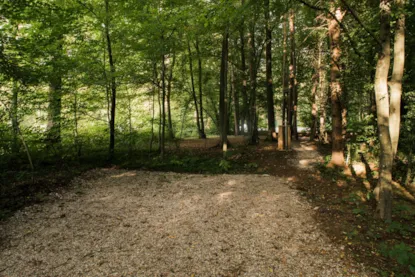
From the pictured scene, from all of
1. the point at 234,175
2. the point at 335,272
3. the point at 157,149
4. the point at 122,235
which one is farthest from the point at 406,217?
the point at 157,149

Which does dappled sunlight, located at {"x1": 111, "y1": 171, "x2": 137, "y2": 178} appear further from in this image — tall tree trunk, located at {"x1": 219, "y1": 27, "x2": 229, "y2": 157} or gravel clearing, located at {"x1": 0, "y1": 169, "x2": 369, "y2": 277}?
tall tree trunk, located at {"x1": 219, "y1": 27, "x2": 229, "y2": 157}

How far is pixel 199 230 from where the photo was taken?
511cm

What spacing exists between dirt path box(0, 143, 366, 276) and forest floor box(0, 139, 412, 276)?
2cm

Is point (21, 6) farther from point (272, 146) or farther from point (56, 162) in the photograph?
point (272, 146)

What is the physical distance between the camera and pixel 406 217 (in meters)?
5.04

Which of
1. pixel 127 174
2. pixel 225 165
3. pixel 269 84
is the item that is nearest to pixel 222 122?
pixel 225 165

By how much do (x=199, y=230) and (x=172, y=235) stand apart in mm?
591

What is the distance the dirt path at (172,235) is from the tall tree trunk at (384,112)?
5.14ft

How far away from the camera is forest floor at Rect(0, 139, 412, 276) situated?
3912mm

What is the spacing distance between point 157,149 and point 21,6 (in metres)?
7.66

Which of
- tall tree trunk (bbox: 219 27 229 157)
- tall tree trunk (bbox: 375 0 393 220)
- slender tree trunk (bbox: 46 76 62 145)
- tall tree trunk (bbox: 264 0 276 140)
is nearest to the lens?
tall tree trunk (bbox: 375 0 393 220)

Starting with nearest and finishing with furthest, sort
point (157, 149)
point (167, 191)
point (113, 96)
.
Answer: point (167, 191) < point (113, 96) < point (157, 149)

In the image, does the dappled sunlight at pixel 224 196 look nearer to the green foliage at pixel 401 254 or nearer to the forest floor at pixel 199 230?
the forest floor at pixel 199 230

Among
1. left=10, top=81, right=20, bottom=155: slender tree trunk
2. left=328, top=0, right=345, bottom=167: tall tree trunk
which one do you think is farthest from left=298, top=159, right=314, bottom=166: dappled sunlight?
left=10, top=81, right=20, bottom=155: slender tree trunk
